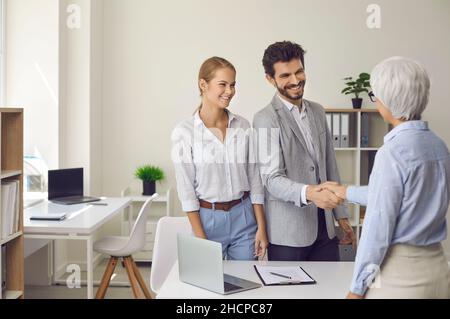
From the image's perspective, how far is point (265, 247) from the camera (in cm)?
235

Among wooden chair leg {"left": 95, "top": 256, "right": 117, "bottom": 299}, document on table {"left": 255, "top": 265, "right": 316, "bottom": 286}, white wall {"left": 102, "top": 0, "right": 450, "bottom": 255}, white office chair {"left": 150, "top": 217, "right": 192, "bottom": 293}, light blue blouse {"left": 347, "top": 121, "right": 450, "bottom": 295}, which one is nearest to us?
light blue blouse {"left": 347, "top": 121, "right": 450, "bottom": 295}

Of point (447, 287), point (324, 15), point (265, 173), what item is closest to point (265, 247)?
point (265, 173)

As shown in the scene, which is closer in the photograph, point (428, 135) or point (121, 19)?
point (428, 135)

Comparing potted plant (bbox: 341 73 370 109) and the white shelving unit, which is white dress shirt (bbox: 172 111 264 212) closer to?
the white shelving unit

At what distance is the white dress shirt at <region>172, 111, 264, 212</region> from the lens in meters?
2.36

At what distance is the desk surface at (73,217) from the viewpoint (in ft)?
10.2

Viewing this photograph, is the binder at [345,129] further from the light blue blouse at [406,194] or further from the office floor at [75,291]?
the light blue blouse at [406,194]

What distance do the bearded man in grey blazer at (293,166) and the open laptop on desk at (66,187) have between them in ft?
6.41

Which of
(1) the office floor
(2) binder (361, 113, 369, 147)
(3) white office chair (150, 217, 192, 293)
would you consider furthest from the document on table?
(2) binder (361, 113, 369, 147)

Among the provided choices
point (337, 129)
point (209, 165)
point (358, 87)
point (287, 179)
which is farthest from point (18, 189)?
point (358, 87)

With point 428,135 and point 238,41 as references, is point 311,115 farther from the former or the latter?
point 238,41

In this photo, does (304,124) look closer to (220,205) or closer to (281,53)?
(281,53)

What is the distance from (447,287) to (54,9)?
367 centimetres

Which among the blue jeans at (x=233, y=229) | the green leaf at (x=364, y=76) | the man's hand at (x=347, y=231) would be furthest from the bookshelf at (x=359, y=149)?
the blue jeans at (x=233, y=229)
